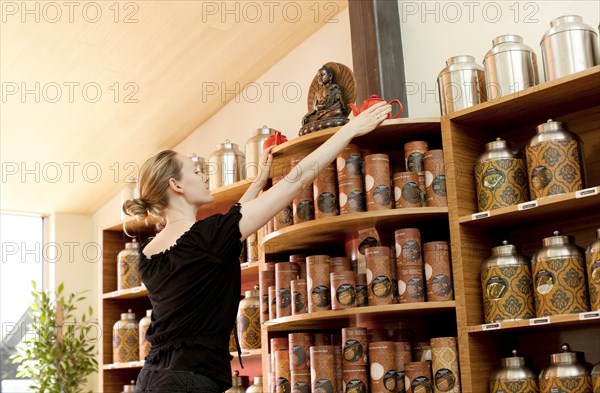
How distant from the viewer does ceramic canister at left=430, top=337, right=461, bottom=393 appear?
3.18m

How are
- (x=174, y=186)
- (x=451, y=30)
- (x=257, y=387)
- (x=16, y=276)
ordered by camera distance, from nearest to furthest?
(x=174, y=186), (x=451, y=30), (x=257, y=387), (x=16, y=276)

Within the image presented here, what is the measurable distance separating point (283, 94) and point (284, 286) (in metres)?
1.77

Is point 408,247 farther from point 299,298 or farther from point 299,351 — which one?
point 299,351

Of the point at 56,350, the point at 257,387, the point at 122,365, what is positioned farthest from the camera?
the point at 56,350

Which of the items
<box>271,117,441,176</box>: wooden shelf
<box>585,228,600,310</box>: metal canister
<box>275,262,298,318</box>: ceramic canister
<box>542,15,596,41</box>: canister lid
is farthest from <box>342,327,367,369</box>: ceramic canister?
<box>542,15,596,41</box>: canister lid

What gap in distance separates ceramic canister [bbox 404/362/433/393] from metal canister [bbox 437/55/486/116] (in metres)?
1.03

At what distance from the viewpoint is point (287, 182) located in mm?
2578

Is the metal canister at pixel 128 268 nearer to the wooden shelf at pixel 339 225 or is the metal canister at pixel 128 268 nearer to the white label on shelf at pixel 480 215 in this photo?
the wooden shelf at pixel 339 225

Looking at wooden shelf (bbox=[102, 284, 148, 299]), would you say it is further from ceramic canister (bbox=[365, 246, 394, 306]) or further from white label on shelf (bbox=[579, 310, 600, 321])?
white label on shelf (bbox=[579, 310, 600, 321])

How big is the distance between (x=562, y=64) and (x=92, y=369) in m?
4.18

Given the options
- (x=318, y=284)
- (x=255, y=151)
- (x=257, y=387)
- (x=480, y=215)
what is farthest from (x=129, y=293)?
(x=480, y=215)

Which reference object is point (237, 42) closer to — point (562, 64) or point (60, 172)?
point (60, 172)

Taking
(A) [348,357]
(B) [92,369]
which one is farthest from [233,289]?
(B) [92,369]

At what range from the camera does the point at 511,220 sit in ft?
10.9
